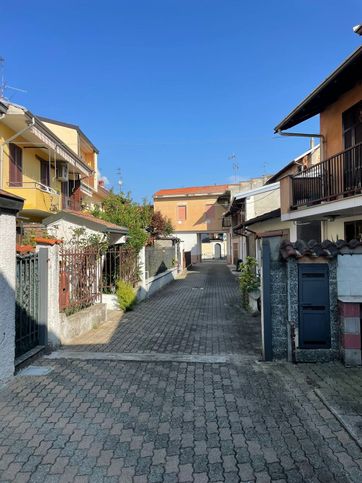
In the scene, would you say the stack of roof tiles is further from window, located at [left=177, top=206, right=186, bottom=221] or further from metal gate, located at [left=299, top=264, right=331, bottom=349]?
window, located at [left=177, top=206, right=186, bottom=221]

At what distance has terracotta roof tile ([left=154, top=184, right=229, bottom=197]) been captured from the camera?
150 ft

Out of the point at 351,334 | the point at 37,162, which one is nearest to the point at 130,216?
the point at 37,162

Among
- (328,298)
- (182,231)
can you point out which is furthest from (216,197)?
(328,298)

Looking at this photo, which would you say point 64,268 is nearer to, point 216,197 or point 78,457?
point 78,457

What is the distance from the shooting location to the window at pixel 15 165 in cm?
1427

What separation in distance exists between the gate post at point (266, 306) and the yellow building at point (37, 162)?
35.0ft

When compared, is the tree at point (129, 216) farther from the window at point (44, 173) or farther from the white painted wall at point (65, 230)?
the window at point (44, 173)

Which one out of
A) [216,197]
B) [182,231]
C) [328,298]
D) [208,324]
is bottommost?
[208,324]

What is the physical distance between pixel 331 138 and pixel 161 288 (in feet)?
33.5

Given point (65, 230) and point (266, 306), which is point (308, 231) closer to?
point (266, 306)

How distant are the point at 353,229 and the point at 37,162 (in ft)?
47.6

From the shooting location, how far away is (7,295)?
4.82 m

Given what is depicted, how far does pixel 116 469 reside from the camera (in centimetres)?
290

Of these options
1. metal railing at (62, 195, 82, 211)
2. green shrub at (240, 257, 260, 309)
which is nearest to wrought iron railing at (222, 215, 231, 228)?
metal railing at (62, 195, 82, 211)
